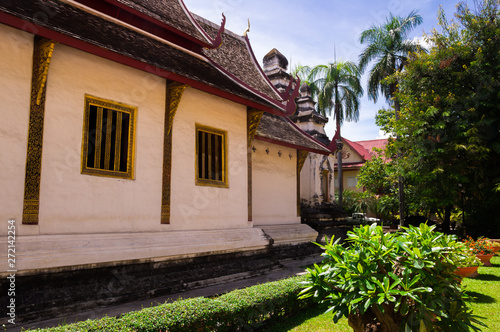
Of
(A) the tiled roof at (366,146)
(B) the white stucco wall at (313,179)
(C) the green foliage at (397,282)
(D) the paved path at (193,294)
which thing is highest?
(A) the tiled roof at (366,146)

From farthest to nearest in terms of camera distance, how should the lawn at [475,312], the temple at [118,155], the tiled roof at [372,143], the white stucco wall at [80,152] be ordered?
1. the tiled roof at [372,143]
2. the white stucco wall at [80,152]
3. the lawn at [475,312]
4. the temple at [118,155]

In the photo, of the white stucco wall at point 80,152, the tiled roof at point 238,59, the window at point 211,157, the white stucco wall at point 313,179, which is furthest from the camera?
the white stucco wall at point 313,179

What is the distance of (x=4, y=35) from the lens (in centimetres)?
504

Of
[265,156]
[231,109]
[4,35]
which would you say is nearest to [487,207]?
[265,156]

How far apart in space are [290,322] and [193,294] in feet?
5.94

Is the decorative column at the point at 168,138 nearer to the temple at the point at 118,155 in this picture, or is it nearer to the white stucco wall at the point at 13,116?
the temple at the point at 118,155

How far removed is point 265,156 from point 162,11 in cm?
493

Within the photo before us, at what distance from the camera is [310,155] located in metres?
14.6

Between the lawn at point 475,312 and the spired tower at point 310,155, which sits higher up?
the spired tower at point 310,155

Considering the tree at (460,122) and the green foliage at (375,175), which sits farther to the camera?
the green foliage at (375,175)

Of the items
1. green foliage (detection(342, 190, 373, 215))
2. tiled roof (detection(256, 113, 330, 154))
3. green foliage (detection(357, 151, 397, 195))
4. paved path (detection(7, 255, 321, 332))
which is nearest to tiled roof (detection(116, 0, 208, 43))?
tiled roof (detection(256, 113, 330, 154))

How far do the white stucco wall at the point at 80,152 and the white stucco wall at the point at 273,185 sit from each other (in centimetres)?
424

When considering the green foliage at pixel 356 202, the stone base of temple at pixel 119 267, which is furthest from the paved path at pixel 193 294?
the green foliage at pixel 356 202

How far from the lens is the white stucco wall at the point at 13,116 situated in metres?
4.86
